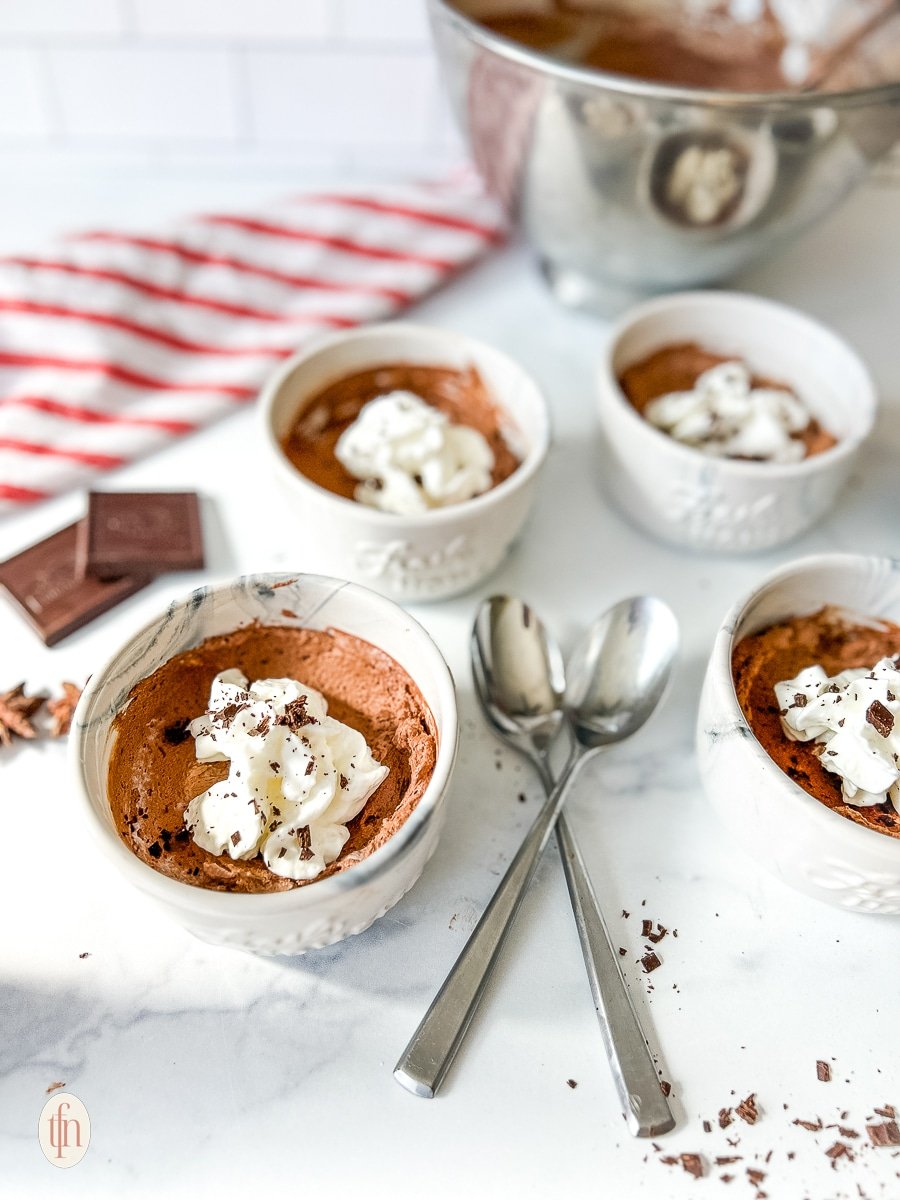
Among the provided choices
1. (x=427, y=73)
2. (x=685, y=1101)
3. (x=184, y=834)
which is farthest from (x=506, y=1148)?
(x=427, y=73)

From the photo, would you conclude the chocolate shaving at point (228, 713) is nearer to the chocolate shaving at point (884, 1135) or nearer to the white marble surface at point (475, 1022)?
the white marble surface at point (475, 1022)

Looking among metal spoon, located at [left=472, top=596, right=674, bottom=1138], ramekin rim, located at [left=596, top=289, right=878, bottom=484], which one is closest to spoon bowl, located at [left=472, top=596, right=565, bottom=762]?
metal spoon, located at [left=472, top=596, right=674, bottom=1138]

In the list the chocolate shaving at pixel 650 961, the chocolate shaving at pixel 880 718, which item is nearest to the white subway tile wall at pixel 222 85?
the chocolate shaving at pixel 880 718

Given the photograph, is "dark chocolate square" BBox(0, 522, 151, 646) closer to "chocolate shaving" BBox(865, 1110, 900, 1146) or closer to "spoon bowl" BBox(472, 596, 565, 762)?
"spoon bowl" BBox(472, 596, 565, 762)

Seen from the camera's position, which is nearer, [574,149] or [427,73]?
[574,149]

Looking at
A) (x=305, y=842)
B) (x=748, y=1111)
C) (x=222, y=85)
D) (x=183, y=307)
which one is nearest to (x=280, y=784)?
(x=305, y=842)

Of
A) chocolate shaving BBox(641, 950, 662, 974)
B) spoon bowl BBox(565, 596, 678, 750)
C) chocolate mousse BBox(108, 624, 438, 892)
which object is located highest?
chocolate mousse BBox(108, 624, 438, 892)

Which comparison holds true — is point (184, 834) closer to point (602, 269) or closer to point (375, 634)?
point (375, 634)
